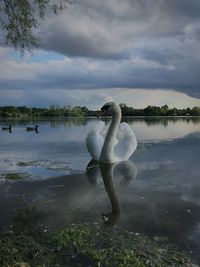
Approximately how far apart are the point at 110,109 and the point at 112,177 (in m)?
5.11

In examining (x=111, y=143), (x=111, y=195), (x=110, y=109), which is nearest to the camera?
(x=111, y=195)

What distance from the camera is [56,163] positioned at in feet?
59.7

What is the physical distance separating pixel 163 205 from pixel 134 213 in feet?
3.79

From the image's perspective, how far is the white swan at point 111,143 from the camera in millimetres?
17688

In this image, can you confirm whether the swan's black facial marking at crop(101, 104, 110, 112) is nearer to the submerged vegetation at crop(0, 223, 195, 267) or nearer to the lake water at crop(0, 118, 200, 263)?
the lake water at crop(0, 118, 200, 263)

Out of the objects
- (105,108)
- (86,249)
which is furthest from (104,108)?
(86,249)

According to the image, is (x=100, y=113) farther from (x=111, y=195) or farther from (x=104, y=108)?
(x=111, y=195)

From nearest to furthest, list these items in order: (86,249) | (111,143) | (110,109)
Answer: (86,249), (111,143), (110,109)

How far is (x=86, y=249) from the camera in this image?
22.8 feet

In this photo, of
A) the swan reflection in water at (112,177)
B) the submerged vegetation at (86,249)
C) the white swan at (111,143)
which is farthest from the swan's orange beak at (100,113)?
the submerged vegetation at (86,249)

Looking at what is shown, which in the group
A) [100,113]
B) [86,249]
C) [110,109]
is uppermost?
[110,109]

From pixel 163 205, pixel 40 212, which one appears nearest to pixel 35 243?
pixel 40 212

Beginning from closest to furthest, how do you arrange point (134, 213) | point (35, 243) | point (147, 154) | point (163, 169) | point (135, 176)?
point (35, 243)
point (134, 213)
point (135, 176)
point (163, 169)
point (147, 154)

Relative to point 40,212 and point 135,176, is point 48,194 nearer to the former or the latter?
point 40,212
